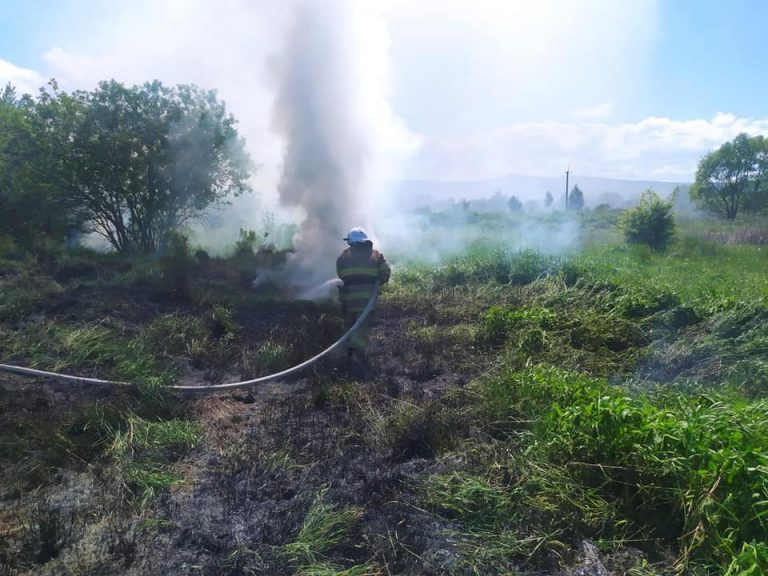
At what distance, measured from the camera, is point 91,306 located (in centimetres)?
904

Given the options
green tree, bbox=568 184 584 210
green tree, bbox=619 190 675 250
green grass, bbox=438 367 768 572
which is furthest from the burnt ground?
green tree, bbox=568 184 584 210

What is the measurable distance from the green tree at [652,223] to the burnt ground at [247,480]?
11.8 meters

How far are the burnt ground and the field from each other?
0.02m

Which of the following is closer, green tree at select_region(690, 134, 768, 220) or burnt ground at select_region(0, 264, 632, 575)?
burnt ground at select_region(0, 264, 632, 575)

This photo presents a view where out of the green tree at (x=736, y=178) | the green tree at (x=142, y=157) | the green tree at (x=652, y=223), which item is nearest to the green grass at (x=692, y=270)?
the green tree at (x=652, y=223)

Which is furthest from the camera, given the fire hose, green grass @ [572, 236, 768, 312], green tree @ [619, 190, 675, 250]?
green tree @ [619, 190, 675, 250]

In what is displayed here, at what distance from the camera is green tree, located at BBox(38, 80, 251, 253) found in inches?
505

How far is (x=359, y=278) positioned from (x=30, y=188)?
1024 centimetres

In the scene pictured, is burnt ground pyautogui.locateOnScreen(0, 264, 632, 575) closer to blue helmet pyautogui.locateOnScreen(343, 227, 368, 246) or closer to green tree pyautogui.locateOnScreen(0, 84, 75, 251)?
Answer: blue helmet pyautogui.locateOnScreen(343, 227, 368, 246)

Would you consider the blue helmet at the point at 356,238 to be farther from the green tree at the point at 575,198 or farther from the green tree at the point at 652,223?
the green tree at the point at 575,198

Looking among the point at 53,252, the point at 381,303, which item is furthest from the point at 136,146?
the point at 381,303

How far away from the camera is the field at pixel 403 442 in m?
3.20

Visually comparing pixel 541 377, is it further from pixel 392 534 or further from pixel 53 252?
pixel 53 252

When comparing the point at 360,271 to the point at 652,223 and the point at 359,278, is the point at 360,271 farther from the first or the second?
the point at 652,223
